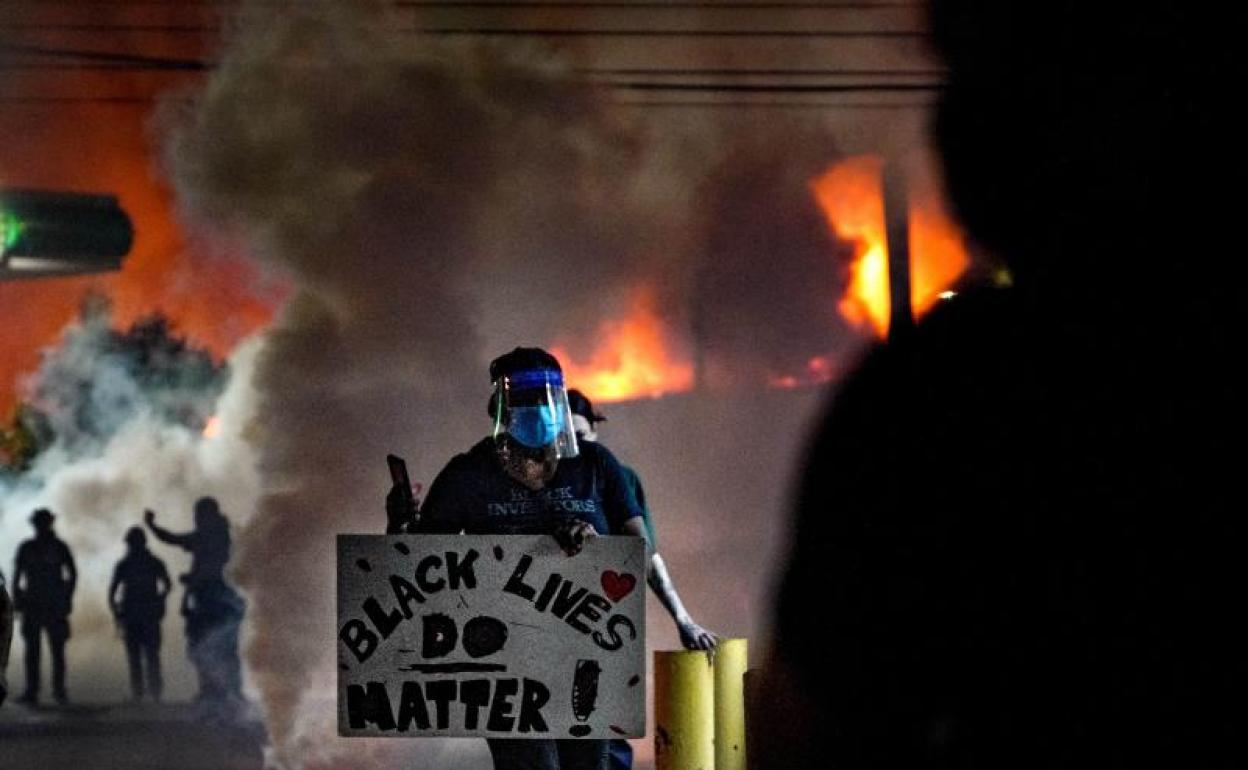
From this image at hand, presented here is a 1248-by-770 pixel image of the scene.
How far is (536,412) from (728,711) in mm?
1075

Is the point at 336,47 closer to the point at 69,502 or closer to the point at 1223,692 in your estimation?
the point at 69,502

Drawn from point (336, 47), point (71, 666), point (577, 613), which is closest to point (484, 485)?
point (577, 613)

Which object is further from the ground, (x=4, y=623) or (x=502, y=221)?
(x=502, y=221)

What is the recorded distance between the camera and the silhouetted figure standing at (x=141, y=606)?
17625 mm

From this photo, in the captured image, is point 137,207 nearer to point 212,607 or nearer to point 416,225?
point 416,225

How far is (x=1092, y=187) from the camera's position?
125cm

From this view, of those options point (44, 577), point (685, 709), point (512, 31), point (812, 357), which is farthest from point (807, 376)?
point (685, 709)

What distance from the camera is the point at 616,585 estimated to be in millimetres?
5766

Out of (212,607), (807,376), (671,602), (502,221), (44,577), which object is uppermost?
(502,221)

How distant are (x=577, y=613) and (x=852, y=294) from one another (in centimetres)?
1587

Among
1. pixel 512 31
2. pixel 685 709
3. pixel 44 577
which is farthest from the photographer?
pixel 512 31

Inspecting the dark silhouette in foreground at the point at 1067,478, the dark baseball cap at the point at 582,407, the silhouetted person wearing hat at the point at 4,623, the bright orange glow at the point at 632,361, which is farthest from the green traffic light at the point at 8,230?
the dark silhouette in foreground at the point at 1067,478

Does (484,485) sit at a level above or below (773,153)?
below

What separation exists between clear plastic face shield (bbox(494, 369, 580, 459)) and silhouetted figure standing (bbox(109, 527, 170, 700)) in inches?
472
